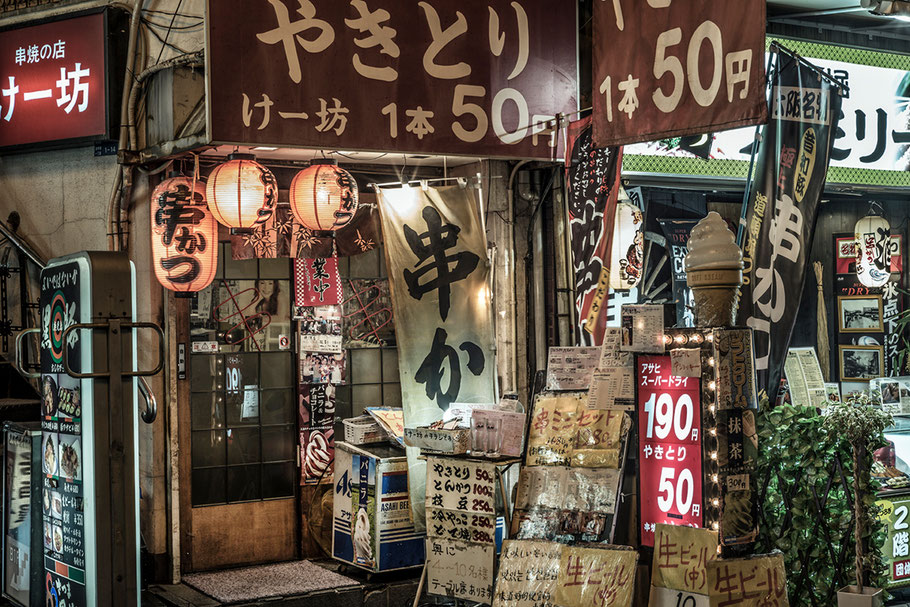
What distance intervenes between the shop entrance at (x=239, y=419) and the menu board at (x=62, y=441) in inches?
128

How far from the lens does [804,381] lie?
9977mm

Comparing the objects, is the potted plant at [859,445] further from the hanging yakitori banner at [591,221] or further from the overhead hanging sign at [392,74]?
the overhead hanging sign at [392,74]

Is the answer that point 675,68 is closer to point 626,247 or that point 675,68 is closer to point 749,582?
point 749,582

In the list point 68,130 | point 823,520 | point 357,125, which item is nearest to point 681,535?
point 823,520

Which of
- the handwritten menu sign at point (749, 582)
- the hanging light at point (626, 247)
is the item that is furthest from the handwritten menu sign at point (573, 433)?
the hanging light at point (626, 247)

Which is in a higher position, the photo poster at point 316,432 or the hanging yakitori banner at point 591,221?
the hanging yakitori banner at point 591,221

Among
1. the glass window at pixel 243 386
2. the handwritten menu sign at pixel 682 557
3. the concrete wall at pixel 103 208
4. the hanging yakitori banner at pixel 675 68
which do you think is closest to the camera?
the hanging yakitori banner at pixel 675 68

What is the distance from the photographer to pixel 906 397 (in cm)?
1189

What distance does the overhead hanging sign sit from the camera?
30.9 ft

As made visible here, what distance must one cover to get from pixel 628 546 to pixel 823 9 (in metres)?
7.44

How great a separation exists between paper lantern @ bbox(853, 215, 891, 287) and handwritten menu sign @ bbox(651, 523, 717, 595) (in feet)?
27.0

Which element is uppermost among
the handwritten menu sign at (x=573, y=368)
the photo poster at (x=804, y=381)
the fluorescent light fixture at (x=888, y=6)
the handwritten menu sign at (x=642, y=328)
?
the fluorescent light fixture at (x=888, y=6)

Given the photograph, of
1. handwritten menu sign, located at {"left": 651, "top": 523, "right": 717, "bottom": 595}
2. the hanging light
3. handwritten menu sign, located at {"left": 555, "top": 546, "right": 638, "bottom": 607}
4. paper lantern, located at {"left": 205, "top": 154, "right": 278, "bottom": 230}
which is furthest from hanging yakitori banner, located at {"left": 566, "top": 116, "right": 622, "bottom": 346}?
paper lantern, located at {"left": 205, "top": 154, "right": 278, "bottom": 230}

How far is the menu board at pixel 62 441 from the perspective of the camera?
297 inches
